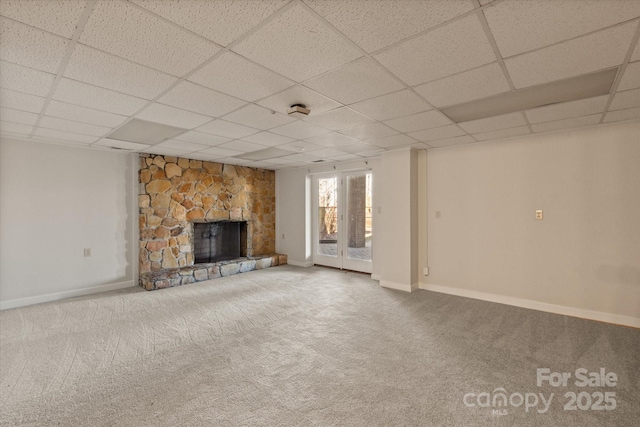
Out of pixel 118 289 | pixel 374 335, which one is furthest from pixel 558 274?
pixel 118 289

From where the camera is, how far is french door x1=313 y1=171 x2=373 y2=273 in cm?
577

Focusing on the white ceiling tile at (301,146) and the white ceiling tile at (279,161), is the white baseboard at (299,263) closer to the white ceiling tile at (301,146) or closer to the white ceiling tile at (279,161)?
the white ceiling tile at (279,161)

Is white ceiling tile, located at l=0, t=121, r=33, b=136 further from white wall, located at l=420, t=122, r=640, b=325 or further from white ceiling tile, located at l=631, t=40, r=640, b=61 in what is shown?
white ceiling tile, located at l=631, t=40, r=640, b=61

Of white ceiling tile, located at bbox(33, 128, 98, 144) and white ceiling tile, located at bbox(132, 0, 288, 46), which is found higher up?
white ceiling tile, located at bbox(132, 0, 288, 46)

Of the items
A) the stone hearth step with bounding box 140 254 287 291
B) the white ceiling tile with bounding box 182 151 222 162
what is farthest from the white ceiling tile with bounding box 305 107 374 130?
the stone hearth step with bounding box 140 254 287 291

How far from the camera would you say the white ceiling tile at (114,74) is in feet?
6.15

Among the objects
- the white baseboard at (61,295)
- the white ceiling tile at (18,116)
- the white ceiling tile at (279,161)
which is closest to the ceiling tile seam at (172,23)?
the white ceiling tile at (18,116)

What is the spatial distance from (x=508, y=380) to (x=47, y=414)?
10.5ft

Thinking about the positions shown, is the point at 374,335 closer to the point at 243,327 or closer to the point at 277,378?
the point at 277,378

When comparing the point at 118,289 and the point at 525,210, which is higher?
the point at 525,210

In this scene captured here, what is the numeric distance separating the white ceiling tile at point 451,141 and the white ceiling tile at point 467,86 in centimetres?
146

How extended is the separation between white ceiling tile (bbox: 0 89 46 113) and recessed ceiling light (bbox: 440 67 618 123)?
147 inches

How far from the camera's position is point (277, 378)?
224 centimetres

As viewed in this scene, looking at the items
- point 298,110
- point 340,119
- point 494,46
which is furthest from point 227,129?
point 494,46
